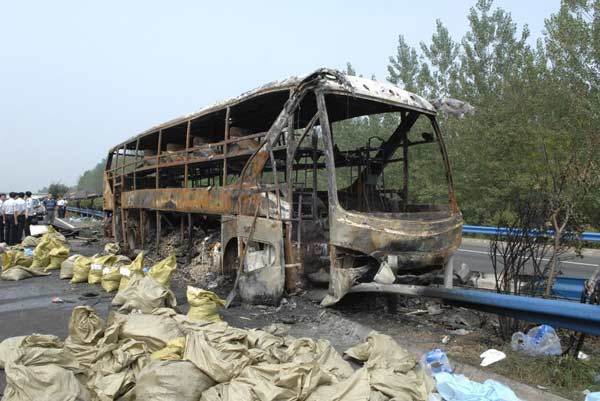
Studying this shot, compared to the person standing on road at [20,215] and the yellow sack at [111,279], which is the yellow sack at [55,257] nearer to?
the yellow sack at [111,279]

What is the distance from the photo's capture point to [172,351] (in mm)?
3268

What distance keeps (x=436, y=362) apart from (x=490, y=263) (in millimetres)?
7676

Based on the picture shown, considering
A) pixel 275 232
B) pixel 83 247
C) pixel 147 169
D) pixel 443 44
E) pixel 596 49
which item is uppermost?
pixel 443 44

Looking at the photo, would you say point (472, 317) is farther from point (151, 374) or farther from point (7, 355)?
point (7, 355)

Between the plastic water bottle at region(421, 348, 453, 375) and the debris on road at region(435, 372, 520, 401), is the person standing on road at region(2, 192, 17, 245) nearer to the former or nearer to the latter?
the plastic water bottle at region(421, 348, 453, 375)

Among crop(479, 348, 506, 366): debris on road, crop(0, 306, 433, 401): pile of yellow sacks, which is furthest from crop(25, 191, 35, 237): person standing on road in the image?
crop(479, 348, 506, 366): debris on road

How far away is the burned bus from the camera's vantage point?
4496mm

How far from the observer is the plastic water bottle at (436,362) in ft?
10.7

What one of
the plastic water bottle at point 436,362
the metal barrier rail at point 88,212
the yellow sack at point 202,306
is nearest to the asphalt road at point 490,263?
the yellow sack at point 202,306

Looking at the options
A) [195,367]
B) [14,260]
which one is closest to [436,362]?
[195,367]

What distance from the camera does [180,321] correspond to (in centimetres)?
406

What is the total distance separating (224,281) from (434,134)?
345 centimetres

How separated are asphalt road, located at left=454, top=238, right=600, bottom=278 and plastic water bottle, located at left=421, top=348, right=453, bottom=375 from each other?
4.97m

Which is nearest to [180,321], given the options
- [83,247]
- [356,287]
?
[356,287]
